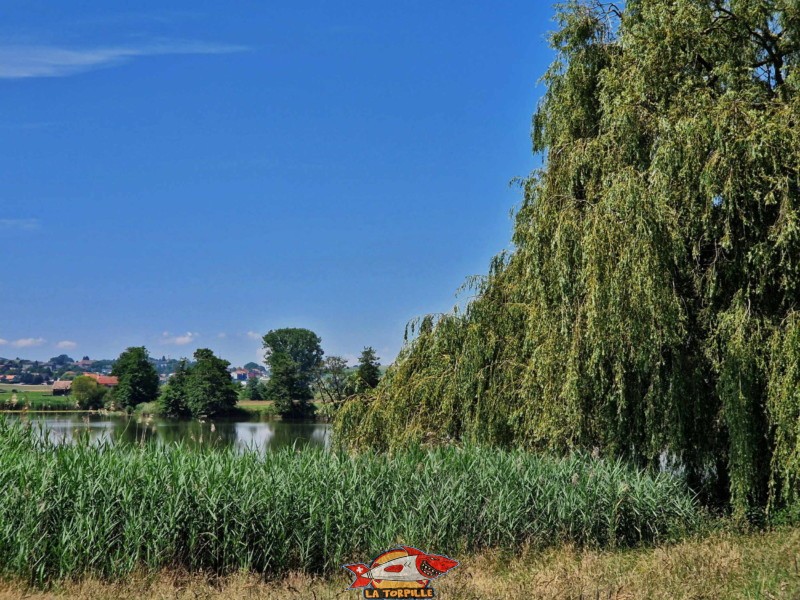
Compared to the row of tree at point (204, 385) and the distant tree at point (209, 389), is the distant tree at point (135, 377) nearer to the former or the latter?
the row of tree at point (204, 385)

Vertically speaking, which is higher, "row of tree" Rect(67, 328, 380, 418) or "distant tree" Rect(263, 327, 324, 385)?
"distant tree" Rect(263, 327, 324, 385)

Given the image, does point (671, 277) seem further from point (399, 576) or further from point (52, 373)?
point (52, 373)

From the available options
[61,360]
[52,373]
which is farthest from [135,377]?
[61,360]

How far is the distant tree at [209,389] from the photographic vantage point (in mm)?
51156

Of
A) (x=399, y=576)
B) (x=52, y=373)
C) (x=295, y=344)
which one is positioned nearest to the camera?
(x=399, y=576)

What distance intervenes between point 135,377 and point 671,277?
50143mm

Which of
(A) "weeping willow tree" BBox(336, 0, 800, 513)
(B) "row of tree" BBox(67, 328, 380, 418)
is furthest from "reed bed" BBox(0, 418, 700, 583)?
(B) "row of tree" BBox(67, 328, 380, 418)

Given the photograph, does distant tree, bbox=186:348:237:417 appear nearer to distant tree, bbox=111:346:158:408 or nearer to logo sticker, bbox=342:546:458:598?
distant tree, bbox=111:346:158:408

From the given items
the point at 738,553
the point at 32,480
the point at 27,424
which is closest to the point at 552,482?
the point at 738,553

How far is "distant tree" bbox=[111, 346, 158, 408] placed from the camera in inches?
2124

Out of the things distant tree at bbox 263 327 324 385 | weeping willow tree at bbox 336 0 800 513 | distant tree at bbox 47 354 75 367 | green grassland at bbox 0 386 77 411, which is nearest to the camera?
weeping willow tree at bbox 336 0 800 513

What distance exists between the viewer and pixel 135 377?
54.9m

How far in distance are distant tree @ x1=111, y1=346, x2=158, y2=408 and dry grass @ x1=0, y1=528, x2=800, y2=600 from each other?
47528mm

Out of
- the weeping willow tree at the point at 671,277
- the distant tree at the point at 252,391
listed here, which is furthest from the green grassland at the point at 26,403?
the distant tree at the point at 252,391
